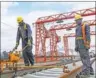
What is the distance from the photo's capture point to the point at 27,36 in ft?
29.8

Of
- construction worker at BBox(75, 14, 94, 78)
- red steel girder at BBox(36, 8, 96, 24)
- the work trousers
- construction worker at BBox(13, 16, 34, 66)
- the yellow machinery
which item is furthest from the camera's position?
red steel girder at BBox(36, 8, 96, 24)

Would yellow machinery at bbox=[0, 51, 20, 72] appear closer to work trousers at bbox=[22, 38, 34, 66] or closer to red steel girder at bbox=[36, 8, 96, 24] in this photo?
work trousers at bbox=[22, 38, 34, 66]

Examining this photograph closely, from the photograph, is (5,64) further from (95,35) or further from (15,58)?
(95,35)

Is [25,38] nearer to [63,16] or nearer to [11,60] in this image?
[11,60]

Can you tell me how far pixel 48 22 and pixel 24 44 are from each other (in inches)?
1410

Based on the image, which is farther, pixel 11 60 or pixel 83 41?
pixel 83 41

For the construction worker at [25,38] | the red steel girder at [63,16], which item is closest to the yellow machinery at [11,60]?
the construction worker at [25,38]

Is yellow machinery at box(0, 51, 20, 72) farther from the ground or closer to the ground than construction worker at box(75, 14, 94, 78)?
closer to the ground

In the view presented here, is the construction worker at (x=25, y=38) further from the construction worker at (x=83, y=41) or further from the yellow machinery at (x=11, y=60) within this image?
the construction worker at (x=83, y=41)

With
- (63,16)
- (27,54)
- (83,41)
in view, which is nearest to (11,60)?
(83,41)

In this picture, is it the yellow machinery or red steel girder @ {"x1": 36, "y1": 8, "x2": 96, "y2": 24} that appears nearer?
the yellow machinery

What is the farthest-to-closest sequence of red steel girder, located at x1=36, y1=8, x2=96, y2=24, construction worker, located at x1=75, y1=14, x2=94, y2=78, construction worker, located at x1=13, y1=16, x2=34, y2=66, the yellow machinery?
1. red steel girder, located at x1=36, y1=8, x2=96, y2=24
2. construction worker, located at x1=13, y1=16, x2=34, y2=66
3. construction worker, located at x1=75, y1=14, x2=94, y2=78
4. the yellow machinery

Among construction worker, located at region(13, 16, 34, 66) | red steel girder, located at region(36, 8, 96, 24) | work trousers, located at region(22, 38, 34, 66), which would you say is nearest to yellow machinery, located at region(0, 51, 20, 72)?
construction worker, located at region(13, 16, 34, 66)

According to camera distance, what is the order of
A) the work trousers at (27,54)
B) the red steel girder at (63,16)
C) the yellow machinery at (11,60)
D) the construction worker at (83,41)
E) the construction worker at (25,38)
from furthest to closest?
the red steel girder at (63,16), the work trousers at (27,54), the construction worker at (25,38), the construction worker at (83,41), the yellow machinery at (11,60)
